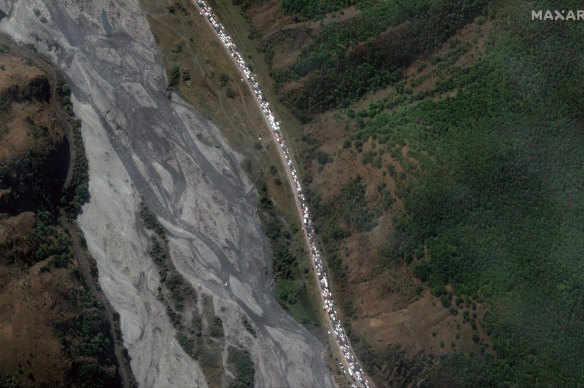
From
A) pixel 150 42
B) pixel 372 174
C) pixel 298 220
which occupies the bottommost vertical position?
pixel 298 220

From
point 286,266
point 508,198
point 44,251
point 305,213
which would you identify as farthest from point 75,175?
point 508,198

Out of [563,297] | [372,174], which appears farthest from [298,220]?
[563,297]

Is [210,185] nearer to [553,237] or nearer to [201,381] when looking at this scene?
[201,381]

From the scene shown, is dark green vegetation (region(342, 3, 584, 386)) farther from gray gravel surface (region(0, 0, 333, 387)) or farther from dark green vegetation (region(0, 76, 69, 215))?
dark green vegetation (region(0, 76, 69, 215))

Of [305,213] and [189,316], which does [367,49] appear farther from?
[189,316]

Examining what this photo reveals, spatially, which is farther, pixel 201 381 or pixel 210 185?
pixel 210 185
